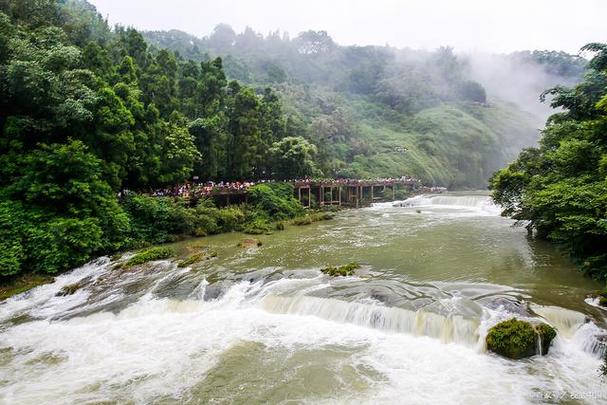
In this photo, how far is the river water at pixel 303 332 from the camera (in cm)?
870

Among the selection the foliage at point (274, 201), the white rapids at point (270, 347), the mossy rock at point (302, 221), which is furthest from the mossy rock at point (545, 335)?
the foliage at point (274, 201)

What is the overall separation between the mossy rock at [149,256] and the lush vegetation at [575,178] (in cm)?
1712

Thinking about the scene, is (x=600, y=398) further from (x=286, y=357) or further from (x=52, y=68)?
(x=52, y=68)

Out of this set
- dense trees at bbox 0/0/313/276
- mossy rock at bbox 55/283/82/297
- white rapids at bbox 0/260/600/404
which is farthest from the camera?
dense trees at bbox 0/0/313/276

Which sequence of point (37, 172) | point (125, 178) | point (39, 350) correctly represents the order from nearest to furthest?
point (39, 350) → point (37, 172) → point (125, 178)

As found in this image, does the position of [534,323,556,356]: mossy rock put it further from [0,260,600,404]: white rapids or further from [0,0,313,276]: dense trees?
[0,0,313,276]: dense trees

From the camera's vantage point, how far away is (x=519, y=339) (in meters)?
9.58

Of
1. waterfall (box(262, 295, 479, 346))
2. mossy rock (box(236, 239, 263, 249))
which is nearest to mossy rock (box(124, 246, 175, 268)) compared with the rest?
mossy rock (box(236, 239, 263, 249))

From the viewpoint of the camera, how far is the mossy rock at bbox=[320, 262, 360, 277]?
15438mm

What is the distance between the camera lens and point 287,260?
18844mm

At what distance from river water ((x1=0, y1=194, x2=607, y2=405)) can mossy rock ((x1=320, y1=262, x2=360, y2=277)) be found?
32cm

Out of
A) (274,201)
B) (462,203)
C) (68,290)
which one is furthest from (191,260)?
(462,203)

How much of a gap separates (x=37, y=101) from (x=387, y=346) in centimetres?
1991

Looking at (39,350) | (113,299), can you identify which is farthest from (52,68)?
(39,350)
